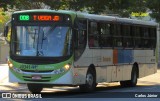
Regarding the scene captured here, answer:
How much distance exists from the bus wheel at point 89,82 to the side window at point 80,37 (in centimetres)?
119

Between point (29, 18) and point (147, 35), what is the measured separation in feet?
30.2

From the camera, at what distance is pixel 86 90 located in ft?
67.8

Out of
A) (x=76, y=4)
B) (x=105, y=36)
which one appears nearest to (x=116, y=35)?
(x=105, y=36)

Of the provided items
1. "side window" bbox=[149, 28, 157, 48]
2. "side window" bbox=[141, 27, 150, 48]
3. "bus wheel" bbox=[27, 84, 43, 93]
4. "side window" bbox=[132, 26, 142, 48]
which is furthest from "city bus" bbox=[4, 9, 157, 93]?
"side window" bbox=[149, 28, 157, 48]

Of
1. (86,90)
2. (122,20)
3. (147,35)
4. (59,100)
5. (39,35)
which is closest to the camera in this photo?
(59,100)

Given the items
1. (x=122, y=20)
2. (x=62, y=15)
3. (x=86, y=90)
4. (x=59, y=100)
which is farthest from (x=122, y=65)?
(x=59, y=100)

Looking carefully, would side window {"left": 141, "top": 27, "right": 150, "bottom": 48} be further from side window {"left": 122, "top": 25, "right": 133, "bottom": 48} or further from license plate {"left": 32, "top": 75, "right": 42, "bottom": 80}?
license plate {"left": 32, "top": 75, "right": 42, "bottom": 80}

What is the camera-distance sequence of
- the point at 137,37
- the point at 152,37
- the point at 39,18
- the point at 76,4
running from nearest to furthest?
the point at 39,18 < the point at 137,37 < the point at 76,4 < the point at 152,37

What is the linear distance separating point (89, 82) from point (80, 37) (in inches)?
76.7

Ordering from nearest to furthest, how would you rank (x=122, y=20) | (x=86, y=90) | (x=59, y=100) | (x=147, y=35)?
(x=59, y=100)
(x=86, y=90)
(x=122, y=20)
(x=147, y=35)

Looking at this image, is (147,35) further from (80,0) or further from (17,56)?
(17,56)

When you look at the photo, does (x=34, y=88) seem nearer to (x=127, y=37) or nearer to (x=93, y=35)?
(x=93, y=35)

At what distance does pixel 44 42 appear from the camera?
1914 cm

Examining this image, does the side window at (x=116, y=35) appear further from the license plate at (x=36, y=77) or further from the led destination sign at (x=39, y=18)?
the license plate at (x=36, y=77)
